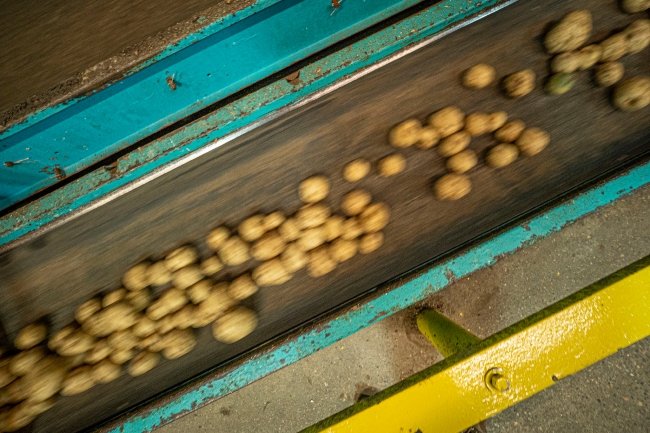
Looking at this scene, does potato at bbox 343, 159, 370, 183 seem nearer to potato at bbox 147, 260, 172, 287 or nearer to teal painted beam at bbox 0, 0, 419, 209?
teal painted beam at bbox 0, 0, 419, 209

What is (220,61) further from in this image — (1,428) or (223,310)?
(1,428)

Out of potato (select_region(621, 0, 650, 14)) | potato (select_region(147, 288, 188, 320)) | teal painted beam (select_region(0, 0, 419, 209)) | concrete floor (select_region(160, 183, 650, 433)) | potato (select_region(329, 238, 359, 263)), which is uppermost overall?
teal painted beam (select_region(0, 0, 419, 209))

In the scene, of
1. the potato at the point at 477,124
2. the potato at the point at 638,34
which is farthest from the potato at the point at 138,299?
the potato at the point at 638,34

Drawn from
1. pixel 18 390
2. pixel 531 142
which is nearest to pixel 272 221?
pixel 531 142

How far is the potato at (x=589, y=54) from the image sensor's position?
59.9 inches

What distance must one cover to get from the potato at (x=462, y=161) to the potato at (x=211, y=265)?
1147 mm

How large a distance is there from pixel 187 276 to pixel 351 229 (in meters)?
0.77

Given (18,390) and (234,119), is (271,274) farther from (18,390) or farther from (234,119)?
(18,390)

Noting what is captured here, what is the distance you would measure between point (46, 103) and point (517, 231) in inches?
69.2

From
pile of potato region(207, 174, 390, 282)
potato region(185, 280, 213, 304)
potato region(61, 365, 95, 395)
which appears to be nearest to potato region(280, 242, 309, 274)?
pile of potato region(207, 174, 390, 282)

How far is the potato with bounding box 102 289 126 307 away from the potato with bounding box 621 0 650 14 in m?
2.66

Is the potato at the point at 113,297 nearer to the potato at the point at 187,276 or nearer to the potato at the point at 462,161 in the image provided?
the potato at the point at 187,276

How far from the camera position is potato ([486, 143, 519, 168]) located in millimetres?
1518

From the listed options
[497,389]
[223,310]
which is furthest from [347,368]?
[497,389]
